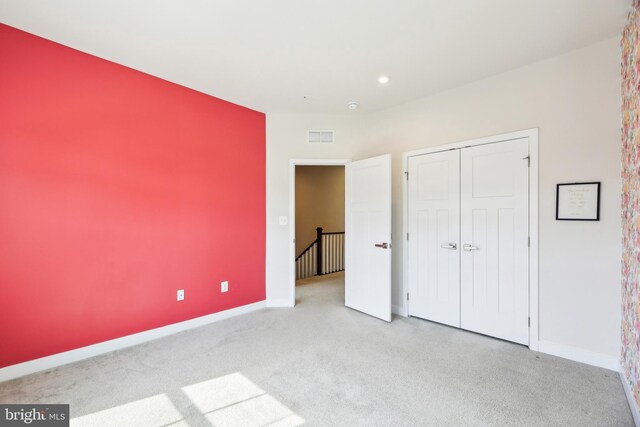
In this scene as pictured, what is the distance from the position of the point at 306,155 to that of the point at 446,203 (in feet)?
6.59

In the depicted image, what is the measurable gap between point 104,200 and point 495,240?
3.95 meters

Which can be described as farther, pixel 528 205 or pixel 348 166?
pixel 348 166

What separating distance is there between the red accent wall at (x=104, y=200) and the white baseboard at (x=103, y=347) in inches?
2.0

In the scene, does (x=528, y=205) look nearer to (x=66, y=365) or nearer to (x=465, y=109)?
(x=465, y=109)

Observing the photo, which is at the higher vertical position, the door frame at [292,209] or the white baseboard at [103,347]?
the door frame at [292,209]

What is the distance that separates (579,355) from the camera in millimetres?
2512

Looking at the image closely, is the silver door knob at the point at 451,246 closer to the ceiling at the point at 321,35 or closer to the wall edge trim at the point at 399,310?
the wall edge trim at the point at 399,310

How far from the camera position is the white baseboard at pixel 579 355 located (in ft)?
7.79

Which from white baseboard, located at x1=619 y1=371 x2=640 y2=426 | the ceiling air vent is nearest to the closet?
white baseboard, located at x1=619 y1=371 x2=640 y2=426

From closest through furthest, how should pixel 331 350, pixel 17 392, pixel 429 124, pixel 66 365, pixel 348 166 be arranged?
pixel 17 392, pixel 66 365, pixel 331 350, pixel 429 124, pixel 348 166

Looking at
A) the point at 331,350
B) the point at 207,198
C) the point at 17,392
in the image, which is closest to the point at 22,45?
the point at 207,198

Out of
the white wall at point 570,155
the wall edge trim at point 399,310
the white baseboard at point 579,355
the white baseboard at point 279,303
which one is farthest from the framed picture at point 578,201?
the white baseboard at point 279,303

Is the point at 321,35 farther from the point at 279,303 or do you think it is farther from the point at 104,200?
the point at 279,303

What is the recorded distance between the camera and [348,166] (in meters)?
4.07
